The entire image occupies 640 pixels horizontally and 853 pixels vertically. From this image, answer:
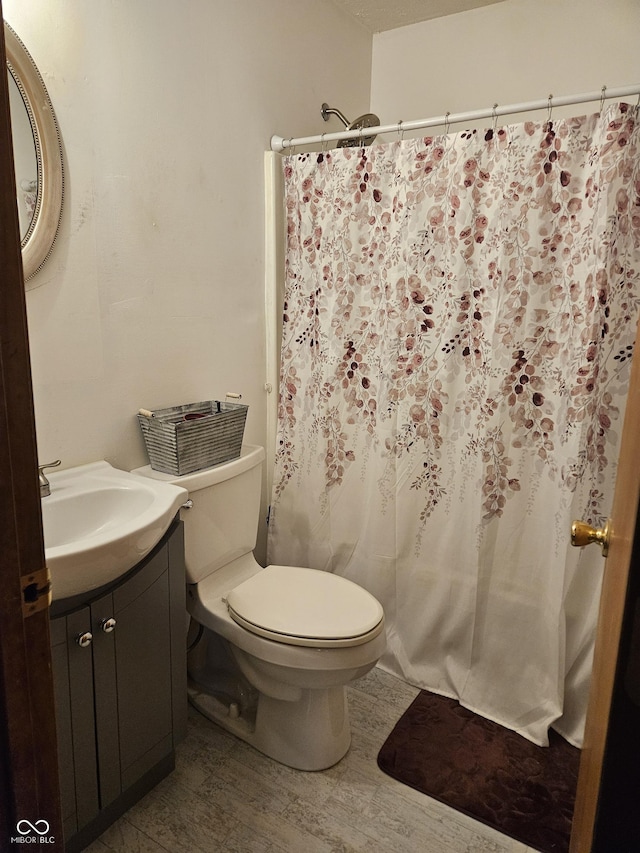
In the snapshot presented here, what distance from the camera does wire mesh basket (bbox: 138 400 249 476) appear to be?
1.62 metres

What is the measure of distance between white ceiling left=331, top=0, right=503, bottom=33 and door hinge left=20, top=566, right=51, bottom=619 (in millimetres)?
2388

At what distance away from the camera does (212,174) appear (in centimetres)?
184

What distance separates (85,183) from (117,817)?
1.63m

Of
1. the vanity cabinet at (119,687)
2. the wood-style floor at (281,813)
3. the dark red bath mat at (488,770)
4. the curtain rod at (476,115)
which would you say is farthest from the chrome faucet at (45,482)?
the curtain rod at (476,115)

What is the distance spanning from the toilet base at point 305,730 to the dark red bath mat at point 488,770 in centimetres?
16

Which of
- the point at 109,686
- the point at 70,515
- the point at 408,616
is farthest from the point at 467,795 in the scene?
the point at 70,515

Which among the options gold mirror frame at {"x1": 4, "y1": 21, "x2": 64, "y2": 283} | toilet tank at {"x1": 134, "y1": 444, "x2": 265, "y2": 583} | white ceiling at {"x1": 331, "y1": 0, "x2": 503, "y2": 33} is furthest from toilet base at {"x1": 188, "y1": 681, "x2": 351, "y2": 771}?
white ceiling at {"x1": 331, "y1": 0, "x2": 503, "y2": 33}

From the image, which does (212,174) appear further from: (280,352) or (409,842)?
(409,842)

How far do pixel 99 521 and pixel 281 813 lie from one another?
91 cm

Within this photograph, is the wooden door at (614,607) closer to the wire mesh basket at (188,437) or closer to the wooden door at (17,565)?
the wooden door at (17,565)

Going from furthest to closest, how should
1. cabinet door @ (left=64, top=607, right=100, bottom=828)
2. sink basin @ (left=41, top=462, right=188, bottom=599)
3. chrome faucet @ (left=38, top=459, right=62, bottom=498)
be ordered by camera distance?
chrome faucet @ (left=38, top=459, right=62, bottom=498)
cabinet door @ (left=64, top=607, right=100, bottom=828)
sink basin @ (left=41, top=462, right=188, bottom=599)

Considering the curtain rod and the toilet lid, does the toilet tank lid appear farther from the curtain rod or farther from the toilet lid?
the curtain rod

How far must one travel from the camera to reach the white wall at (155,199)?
4.78ft

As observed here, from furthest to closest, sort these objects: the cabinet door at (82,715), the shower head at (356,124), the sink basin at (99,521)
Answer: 1. the shower head at (356,124)
2. the cabinet door at (82,715)
3. the sink basin at (99,521)
